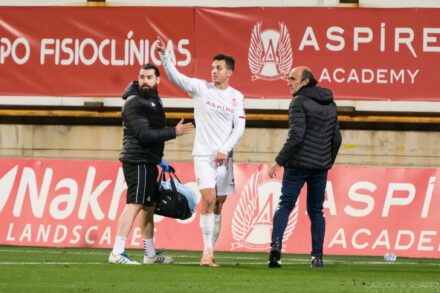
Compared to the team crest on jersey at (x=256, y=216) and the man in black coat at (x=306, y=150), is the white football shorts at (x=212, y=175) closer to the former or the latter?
the man in black coat at (x=306, y=150)

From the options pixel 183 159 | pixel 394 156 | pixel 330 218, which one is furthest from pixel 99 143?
pixel 330 218

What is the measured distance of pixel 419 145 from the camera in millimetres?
23062

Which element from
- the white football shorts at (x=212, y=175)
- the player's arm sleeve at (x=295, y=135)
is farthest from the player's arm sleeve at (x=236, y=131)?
the player's arm sleeve at (x=295, y=135)

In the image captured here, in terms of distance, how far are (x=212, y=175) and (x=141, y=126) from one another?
A: 2.62 ft

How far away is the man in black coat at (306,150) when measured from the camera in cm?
1362

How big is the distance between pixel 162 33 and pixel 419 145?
14.4 feet

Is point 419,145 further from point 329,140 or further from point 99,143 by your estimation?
point 329,140

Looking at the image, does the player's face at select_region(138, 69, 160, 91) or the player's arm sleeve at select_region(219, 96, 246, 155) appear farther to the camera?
the player's face at select_region(138, 69, 160, 91)

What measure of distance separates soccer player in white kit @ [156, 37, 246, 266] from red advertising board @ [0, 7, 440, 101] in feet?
30.2

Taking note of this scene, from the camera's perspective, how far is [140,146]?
13531 millimetres

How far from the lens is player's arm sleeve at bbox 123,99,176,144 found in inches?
524

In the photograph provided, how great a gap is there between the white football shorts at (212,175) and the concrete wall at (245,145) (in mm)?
9661

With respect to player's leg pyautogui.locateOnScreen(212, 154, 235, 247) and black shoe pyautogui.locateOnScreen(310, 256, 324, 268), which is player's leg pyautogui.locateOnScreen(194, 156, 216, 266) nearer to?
player's leg pyautogui.locateOnScreen(212, 154, 235, 247)

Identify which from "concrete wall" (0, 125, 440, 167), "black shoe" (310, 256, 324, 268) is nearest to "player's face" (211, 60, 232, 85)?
"black shoe" (310, 256, 324, 268)
